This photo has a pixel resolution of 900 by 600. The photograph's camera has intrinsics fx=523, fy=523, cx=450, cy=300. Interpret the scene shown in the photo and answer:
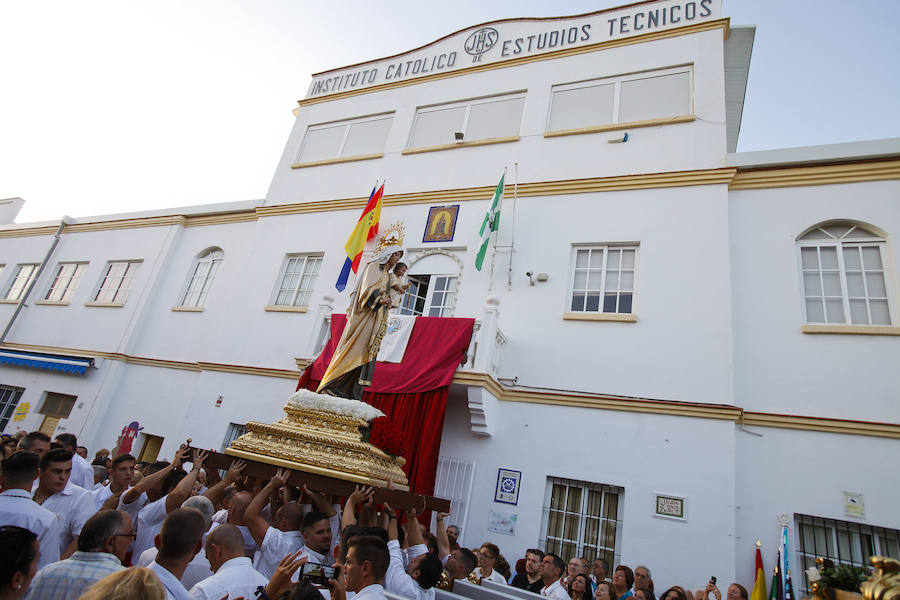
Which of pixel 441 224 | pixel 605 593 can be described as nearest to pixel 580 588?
pixel 605 593

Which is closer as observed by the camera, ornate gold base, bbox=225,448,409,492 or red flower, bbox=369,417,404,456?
ornate gold base, bbox=225,448,409,492

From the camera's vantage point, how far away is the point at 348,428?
194 inches

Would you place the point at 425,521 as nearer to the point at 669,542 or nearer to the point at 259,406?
the point at 669,542

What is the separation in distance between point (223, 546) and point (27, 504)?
125 centimetres

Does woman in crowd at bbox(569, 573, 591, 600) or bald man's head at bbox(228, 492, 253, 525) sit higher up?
bald man's head at bbox(228, 492, 253, 525)

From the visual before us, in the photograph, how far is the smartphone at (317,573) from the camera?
118 inches

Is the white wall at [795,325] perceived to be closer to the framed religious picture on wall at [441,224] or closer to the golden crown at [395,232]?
the framed religious picture on wall at [441,224]

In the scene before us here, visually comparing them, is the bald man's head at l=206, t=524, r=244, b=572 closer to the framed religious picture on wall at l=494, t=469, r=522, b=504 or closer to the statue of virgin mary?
the statue of virgin mary

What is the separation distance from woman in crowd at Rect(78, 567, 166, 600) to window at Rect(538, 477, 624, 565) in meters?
6.45

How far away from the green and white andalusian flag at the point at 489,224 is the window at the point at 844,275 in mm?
4774

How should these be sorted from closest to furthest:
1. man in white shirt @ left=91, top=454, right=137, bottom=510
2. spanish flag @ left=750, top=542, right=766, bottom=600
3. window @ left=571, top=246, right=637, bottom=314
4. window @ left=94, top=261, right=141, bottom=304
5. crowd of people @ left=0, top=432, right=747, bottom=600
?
crowd of people @ left=0, top=432, right=747, bottom=600
man in white shirt @ left=91, top=454, right=137, bottom=510
spanish flag @ left=750, top=542, right=766, bottom=600
window @ left=571, top=246, right=637, bottom=314
window @ left=94, top=261, right=141, bottom=304

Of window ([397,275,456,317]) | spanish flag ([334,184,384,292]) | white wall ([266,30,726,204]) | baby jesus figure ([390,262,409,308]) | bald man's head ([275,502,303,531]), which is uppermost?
white wall ([266,30,726,204])

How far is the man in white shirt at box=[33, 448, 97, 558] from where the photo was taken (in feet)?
11.9

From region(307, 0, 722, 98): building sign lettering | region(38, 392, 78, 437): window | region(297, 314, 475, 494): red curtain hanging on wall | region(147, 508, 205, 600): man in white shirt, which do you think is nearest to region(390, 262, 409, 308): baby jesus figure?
region(297, 314, 475, 494): red curtain hanging on wall
